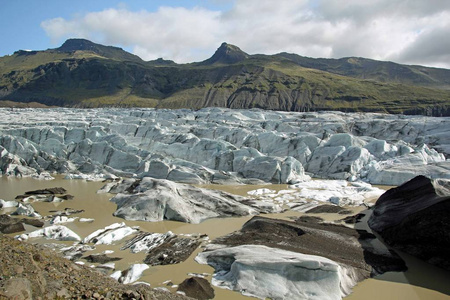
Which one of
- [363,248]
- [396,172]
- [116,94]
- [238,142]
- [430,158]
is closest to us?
[363,248]

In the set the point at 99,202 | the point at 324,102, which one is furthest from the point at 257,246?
the point at 324,102

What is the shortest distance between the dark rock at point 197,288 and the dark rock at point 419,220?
275 inches

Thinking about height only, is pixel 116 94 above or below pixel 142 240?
A: above

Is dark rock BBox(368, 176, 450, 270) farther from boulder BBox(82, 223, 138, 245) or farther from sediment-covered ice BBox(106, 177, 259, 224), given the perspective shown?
boulder BBox(82, 223, 138, 245)

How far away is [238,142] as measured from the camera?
34.2m

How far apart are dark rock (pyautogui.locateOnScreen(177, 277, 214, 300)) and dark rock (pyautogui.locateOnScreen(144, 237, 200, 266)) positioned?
151 cm

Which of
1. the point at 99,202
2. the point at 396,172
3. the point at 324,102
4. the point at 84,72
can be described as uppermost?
the point at 84,72

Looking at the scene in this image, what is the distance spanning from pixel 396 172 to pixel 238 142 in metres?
15.6

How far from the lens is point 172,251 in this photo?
10.7 meters

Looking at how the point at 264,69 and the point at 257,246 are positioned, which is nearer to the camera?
the point at 257,246

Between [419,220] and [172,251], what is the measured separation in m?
8.23

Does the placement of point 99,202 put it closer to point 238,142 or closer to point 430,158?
point 238,142

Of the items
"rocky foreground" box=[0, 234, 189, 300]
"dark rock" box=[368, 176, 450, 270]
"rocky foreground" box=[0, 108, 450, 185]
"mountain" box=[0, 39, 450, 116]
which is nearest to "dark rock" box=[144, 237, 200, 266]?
"rocky foreground" box=[0, 234, 189, 300]

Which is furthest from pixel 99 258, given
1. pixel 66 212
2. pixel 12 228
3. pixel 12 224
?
pixel 66 212
